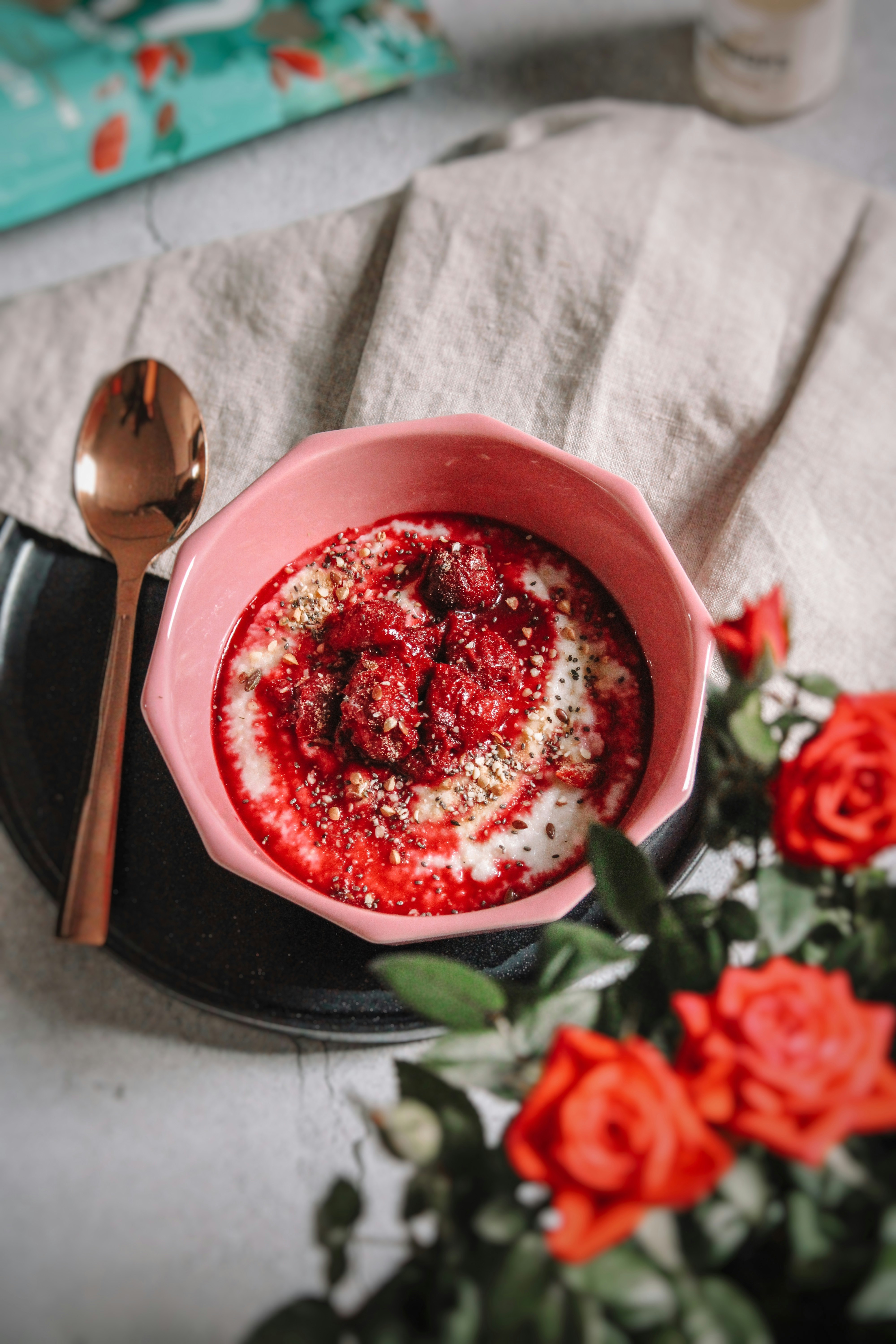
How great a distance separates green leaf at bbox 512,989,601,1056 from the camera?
77 cm

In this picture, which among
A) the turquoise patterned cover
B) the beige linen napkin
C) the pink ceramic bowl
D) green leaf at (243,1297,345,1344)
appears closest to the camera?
green leaf at (243,1297,345,1344)

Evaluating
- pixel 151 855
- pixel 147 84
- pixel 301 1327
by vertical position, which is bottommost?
pixel 151 855

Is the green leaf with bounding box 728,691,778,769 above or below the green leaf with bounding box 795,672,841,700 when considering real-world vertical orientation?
below

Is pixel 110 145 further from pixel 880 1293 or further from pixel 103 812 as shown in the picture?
pixel 880 1293

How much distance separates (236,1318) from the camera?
129cm

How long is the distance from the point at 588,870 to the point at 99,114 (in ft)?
5.82

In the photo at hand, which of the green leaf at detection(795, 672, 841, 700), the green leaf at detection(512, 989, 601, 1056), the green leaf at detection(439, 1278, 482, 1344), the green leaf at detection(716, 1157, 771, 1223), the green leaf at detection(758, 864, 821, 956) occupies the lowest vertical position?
the green leaf at detection(439, 1278, 482, 1344)

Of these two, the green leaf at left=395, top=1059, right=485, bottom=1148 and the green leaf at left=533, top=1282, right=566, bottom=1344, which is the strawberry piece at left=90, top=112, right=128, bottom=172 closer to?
the green leaf at left=395, top=1059, right=485, bottom=1148

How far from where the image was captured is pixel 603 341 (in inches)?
58.2

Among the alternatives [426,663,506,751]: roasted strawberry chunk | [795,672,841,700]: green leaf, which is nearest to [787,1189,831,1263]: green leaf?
[795,672,841,700]: green leaf

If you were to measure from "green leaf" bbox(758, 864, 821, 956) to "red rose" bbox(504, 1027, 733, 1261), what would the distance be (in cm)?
18

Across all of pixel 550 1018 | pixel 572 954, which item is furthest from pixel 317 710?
pixel 550 1018

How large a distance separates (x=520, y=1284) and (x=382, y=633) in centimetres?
79

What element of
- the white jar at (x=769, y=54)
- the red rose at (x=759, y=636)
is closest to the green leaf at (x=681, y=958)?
the red rose at (x=759, y=636)
